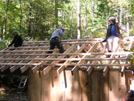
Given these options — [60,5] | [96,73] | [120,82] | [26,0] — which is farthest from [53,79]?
[60,5]

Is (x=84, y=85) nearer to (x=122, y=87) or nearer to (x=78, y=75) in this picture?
(x=78, y=75)

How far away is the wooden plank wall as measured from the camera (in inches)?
184

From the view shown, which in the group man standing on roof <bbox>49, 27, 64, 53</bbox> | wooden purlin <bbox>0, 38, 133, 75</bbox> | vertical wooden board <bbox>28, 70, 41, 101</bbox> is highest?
man standing on roof <bbox>49, 27, 64, 53</bbox>

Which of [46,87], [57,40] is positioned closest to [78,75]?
[46,87]

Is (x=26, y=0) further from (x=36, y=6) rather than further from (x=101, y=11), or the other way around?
(x=101, y=11)

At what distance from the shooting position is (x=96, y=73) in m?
5.01

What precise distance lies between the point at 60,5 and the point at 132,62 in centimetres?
1305

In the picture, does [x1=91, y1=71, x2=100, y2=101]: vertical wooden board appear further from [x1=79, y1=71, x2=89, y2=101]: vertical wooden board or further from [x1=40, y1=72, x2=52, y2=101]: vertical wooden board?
[x1=40, y1=72, x2=52, y2=101]: vertical wooden board

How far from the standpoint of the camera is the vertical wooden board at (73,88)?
209 inches

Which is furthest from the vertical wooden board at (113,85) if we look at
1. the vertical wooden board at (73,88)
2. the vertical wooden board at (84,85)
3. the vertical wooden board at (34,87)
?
the vertical wooden board at (34,87)

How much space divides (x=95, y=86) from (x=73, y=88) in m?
0.75

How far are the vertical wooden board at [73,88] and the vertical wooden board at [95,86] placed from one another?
18.5 inches

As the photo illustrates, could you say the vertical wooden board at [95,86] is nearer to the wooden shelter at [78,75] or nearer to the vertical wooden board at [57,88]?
the wooden shelter at [78,75]

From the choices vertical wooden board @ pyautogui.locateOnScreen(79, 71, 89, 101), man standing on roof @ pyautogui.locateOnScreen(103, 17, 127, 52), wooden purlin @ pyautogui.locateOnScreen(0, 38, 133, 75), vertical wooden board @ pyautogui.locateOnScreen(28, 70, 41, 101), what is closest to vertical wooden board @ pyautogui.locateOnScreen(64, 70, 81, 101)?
vertical wooden board @ pyautogui.locateOnScreen(79, 71, 89, 101)
